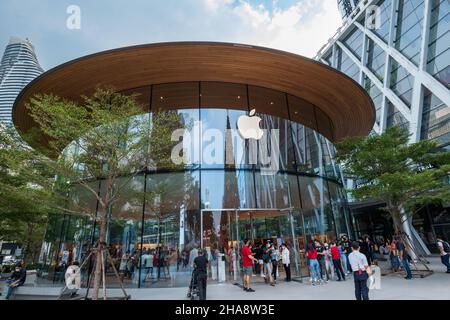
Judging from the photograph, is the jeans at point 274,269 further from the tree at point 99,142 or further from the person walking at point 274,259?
the tree at point 99,142

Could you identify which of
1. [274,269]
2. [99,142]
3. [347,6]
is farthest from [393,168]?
[347,6]

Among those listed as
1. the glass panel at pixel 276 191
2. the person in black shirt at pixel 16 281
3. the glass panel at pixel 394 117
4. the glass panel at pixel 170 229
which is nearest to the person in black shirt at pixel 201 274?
the glass panel at pixel 170 229

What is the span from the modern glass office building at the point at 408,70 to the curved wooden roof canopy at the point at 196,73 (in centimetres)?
1346

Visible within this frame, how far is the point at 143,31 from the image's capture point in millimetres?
12031

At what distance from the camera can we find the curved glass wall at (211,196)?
11.7 metres

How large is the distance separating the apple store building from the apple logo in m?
0.05

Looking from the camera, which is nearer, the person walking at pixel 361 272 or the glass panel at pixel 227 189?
the person walking at pixel 361 272

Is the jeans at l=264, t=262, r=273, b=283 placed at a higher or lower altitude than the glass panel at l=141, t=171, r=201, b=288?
lower

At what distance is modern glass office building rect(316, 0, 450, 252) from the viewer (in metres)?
24.4

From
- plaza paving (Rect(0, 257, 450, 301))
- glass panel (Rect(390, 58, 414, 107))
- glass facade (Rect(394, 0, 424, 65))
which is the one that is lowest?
plaza paving (Rect(0, 257, 450, 301))

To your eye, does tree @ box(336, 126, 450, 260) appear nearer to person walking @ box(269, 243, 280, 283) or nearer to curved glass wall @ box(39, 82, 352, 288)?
curved glass wall @ box(39, 82, 352, 288)

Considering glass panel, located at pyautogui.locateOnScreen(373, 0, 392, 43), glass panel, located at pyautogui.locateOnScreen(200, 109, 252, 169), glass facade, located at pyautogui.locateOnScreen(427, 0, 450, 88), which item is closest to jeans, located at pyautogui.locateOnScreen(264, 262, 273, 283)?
glass panel, located at pyautogui.locateOnScreen(200, 109, 252, 169)

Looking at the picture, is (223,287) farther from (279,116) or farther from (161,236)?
(279,116)

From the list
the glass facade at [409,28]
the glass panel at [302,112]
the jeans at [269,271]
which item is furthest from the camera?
the glass facade at [409,28]
